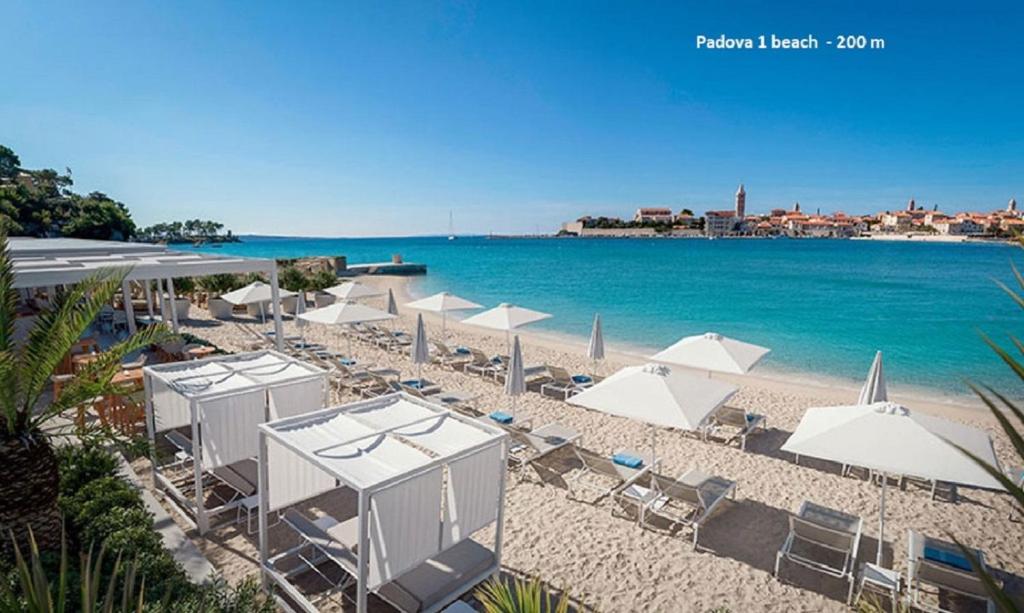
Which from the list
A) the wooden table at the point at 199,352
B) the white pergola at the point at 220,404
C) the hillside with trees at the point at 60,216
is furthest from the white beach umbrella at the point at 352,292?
the hillside with trees at the point at 60,216

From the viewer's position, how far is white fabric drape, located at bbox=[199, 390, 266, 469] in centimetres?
585

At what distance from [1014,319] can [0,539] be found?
38135 millimetres

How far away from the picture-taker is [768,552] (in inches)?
227

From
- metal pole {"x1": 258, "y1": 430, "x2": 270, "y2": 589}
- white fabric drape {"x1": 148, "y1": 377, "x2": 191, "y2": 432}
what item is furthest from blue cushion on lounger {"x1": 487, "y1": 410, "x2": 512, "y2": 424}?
white fabric drape {"x1": 148, "y1": 377, "x2": 191, "y2": 432}

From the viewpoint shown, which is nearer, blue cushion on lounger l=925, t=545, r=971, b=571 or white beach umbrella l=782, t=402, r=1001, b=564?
white beach umbrella l=782, t=402, r=1001, b=564

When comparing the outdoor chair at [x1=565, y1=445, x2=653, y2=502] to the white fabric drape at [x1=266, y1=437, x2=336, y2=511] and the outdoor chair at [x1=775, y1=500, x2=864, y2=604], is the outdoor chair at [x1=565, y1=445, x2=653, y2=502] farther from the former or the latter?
the white fabric drape at [x1=266, y1=437, x2=336, y2=511]

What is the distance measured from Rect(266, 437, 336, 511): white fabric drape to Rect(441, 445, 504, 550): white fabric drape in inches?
55.8

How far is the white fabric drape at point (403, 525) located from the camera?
4.11 meters

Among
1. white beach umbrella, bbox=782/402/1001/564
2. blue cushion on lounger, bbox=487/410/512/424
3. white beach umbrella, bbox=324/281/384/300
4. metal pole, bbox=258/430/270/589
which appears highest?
white beach umbrella, bbox=324/281/384/300

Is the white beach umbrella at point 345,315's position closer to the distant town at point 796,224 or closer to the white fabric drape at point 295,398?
the white fabric drape at point 295,398

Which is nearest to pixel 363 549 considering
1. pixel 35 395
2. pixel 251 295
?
pixel 35 395

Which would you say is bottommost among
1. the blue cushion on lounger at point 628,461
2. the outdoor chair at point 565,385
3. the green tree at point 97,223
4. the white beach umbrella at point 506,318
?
the outdoor chair at point 565,385

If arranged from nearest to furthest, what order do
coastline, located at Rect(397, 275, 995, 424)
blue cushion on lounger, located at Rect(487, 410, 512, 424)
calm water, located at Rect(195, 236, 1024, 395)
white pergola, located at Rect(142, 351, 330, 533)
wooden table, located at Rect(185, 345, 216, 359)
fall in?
white pergola, located at Rect(142, 351, 330, 533) < blue cushion on lounger, located at Rect(487, 410, 512, 424) < wooden table, located at Rect(185, 345, 216, 359) < coastline, located at Rect(397, 275, 995, 424) < calm water, located at Rect(195, 236, 1024, 395)

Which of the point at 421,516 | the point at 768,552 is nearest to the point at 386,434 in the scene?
the point at 421,516
